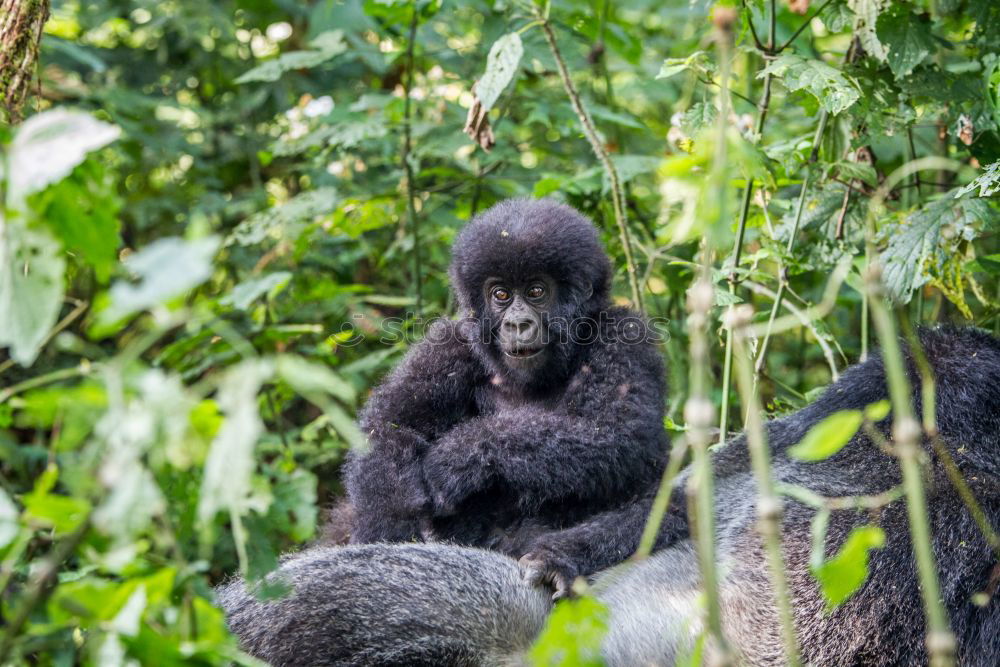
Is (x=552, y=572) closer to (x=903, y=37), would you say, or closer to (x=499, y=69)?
(x=499, y=69)

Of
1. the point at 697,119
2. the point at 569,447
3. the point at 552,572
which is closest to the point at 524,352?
the point at 569,447

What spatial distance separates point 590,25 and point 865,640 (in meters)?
3.01

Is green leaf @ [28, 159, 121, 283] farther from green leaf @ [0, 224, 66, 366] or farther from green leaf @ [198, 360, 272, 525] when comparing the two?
green leaf @ [198, 360, 272, 525]

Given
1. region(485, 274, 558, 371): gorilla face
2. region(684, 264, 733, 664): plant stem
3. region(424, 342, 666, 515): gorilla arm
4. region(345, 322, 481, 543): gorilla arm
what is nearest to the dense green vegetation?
region(684, 264, 733, 664): plant stem

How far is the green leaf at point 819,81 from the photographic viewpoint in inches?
116

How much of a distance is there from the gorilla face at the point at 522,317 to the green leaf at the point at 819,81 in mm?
891

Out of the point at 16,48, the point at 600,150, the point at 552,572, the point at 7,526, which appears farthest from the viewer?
the point at 600,150

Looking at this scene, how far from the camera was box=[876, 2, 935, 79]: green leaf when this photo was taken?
3164 millimetres

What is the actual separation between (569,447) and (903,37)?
1666mm

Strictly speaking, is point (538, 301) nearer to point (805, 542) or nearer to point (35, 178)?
point (805, 542)

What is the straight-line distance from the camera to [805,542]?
2527 mm

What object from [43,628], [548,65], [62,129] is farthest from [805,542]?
[548,65]

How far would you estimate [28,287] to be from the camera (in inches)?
57.4

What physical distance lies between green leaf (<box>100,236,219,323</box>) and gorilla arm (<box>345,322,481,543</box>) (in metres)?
1.65
